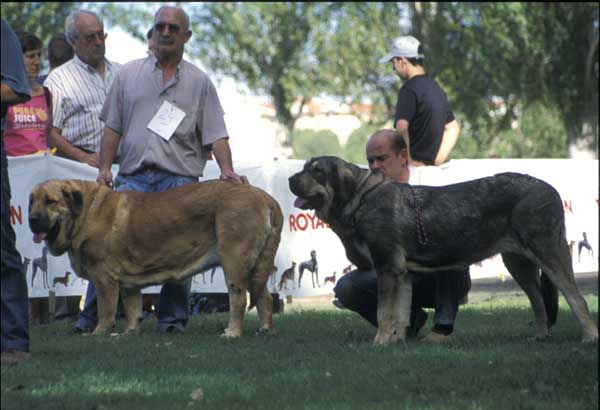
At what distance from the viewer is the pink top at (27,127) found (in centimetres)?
1128

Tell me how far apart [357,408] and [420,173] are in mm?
6368

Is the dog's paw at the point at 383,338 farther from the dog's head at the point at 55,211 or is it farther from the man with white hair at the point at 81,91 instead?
the man with white hair at the point at 81,91

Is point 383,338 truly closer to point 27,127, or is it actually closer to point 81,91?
point 81,91

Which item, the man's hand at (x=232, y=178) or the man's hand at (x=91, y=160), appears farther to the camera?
the man's hand at (x=91, y=160)

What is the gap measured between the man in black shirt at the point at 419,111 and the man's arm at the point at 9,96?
14.4 ft

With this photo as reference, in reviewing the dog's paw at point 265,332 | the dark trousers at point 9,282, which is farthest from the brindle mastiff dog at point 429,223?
the dark trousers at point 9,282

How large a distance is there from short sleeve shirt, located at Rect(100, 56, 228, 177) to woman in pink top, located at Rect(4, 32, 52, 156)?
1468 mm

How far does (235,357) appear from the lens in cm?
764

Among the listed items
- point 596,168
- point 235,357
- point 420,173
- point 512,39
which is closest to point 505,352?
point 235,357

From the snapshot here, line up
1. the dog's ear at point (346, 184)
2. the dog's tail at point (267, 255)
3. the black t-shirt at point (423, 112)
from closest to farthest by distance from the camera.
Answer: the dog's ear at point (346, 184), the dog's tail at point (267, 255), the black t-shirt at point (423, 112)

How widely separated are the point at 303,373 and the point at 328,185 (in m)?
1.78

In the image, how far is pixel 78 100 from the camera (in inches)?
415

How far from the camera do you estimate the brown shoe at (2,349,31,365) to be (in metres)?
7.16

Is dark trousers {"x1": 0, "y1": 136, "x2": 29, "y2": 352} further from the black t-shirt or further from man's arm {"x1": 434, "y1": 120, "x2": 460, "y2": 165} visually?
man's arm {"x1": 434, "y1": 120, "x2": 460, "y2": 165}
